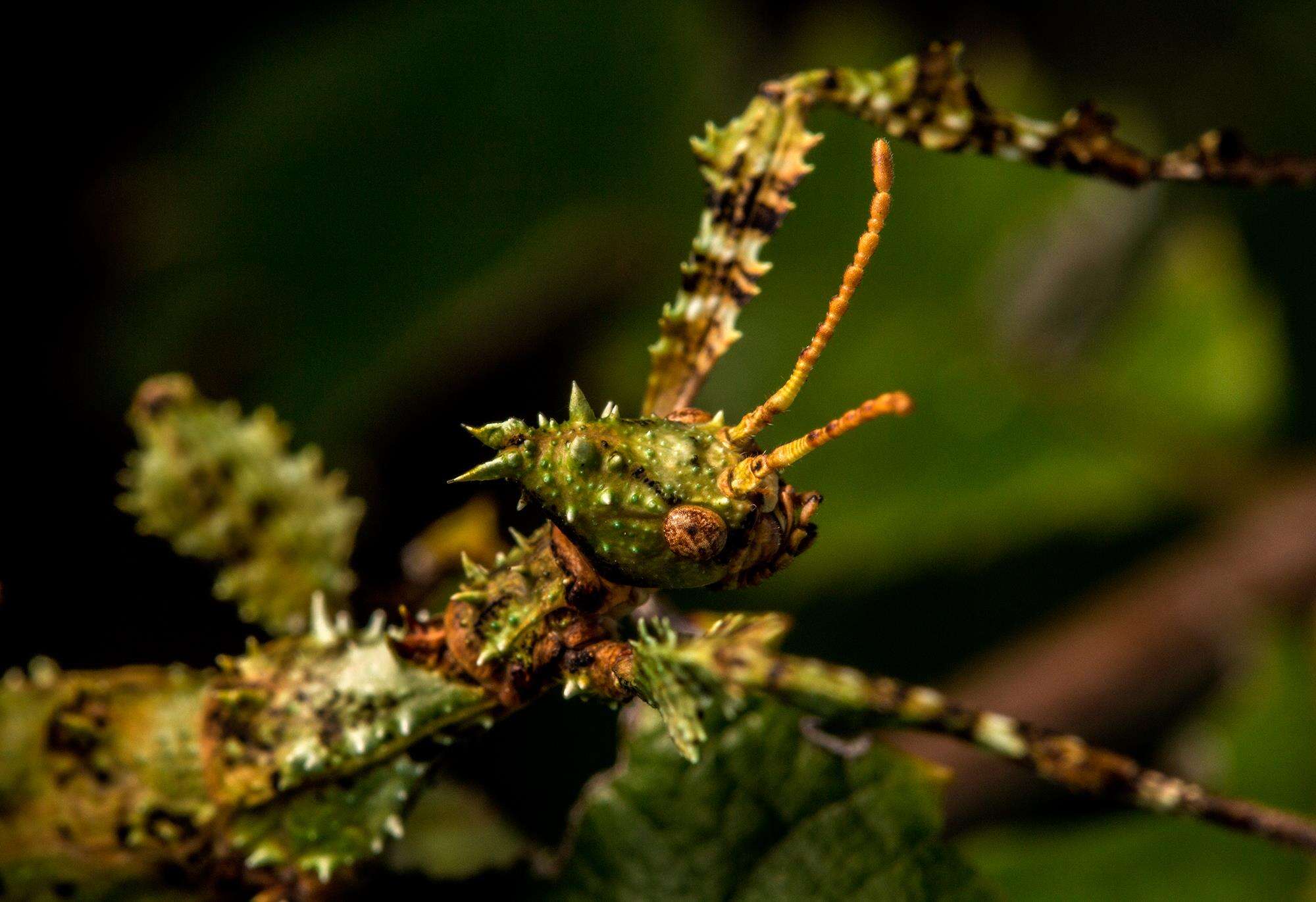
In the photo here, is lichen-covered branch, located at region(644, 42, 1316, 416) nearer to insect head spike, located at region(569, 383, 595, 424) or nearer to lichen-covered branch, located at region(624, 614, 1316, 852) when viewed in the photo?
insect head spike, located at region(569, 383, 595, 424)

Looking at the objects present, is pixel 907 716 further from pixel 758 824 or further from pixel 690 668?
pixel 758 824

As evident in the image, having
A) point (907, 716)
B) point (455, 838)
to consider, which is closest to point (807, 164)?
point (907, 716)

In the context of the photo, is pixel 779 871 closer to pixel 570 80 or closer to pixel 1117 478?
pixel 1117 478

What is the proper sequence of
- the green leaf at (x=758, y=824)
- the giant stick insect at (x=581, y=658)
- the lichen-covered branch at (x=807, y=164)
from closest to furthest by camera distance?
the giant stick insect at (x=581, y=658), the green leaf at (x=758, y=824), the lichen-covered branch at (x=807, y=164)

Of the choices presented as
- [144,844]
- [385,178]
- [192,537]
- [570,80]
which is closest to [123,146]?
[385,178]

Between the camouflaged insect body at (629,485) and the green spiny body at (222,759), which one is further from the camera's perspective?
the green spiny body at (222,759)

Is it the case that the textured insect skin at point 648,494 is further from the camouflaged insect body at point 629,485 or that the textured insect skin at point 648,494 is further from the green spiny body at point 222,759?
the green spiny body at point 222,759

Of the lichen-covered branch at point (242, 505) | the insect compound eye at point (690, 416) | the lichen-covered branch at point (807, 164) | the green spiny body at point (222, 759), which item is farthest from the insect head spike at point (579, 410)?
the lichen-covered branch at point (242, 505)
